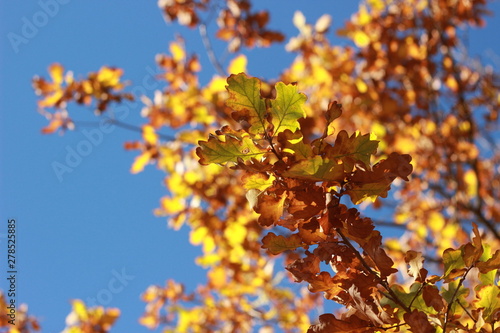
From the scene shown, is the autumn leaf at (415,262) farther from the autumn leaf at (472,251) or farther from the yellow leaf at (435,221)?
the yellow leaf at (435,221)

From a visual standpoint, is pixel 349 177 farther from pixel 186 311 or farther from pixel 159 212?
pixel 186 311

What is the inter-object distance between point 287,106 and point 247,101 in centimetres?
8

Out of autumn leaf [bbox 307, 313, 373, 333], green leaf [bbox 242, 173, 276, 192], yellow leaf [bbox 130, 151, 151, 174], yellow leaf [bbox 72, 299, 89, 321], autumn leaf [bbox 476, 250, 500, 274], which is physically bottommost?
autumn leaf [bbox 307, 313, 373, 333]

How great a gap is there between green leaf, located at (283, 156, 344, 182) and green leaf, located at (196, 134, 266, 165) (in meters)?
0.11

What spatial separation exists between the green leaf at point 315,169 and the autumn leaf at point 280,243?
0.15 metres

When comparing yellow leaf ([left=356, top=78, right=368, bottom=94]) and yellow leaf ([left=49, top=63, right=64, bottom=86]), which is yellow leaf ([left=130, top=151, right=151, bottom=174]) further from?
yellow leaf ([left=356, top=78, right=368, bottom=94])

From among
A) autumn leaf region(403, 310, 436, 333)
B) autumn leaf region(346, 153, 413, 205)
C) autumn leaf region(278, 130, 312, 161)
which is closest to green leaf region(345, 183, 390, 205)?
autumn leaf region(346, 153, 413, 205)

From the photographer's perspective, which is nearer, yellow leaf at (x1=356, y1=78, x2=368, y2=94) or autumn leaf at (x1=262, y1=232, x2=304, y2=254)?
autumn leaf at (x1=262, y1=232, x2=304, y2=254)

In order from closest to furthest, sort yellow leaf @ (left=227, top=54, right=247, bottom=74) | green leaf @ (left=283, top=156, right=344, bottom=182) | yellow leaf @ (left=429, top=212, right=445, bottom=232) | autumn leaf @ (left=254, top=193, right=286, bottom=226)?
1. green leaf @ (left=283, top=156, right=344, bottom=182)
2. autumn leaf @ (left=254, top=193, right=286, bottom=226)
3. yellow leaf @ (left=227, top=54, right=247, bottom=74)
4. yellow leaf @ (left=429, top=212, right=445, bottom=232)

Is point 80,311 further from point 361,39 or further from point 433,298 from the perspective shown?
point 361,39

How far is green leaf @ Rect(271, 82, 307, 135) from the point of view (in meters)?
0.85

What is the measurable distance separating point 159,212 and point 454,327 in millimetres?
2580

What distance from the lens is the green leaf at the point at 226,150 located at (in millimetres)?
837

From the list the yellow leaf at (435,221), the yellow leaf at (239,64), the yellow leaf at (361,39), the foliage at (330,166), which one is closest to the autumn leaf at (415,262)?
the foliage at (330,166)
